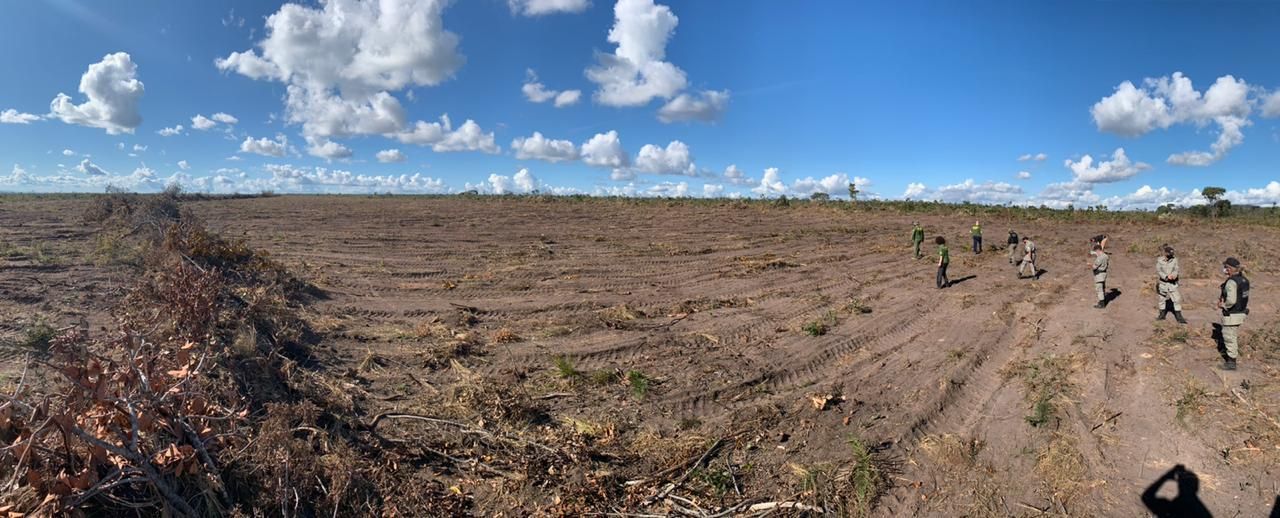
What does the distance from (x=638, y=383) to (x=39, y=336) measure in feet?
22.2

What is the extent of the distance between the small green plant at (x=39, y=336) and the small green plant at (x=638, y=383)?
20.8 feet

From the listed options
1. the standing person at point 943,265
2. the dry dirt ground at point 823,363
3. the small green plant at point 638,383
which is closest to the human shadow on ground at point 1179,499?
the dry dirt ground at point 823,363

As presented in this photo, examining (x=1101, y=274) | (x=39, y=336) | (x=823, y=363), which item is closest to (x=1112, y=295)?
(x=1101, y=274)

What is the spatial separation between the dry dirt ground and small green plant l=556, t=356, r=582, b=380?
0.03 metres

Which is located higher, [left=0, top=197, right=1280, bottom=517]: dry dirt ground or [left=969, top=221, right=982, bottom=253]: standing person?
[left=969, top=221, right=982, bottom=253]: standing person

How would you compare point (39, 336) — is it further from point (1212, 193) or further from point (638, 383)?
point (1212, 193)

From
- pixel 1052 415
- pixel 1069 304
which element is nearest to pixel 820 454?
pixel 1052 415

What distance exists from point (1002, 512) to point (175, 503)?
19.2 ft

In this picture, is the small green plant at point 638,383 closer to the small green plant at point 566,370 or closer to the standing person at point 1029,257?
the small green plant at point 566,370

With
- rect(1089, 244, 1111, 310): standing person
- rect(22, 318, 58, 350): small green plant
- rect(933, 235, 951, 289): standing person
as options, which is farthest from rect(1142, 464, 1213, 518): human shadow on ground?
rect(22, 318, 58, 350): small green plant

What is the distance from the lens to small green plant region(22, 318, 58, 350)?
6.45 m

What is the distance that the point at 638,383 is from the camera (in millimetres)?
6887

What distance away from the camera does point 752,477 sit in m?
5.08

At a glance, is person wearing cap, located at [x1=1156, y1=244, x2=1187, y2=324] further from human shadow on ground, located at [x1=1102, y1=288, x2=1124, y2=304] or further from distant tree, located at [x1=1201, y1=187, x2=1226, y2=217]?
distant tree, located at [x1=1201, y1=187, x2=1226, y2=217]
